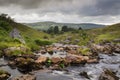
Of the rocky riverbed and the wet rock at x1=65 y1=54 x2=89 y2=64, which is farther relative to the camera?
the wet rock at x1=65 y1=54 x2=89 y2=64

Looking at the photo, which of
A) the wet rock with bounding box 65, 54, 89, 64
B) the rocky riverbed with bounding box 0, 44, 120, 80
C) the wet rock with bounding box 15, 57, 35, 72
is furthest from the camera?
the wet rock with bounding box 65, 54, 89, 64

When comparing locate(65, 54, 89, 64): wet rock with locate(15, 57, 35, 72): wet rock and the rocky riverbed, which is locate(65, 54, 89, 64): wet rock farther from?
locate(15, 57, 35, 72): wet rock

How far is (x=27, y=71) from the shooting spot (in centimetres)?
4503

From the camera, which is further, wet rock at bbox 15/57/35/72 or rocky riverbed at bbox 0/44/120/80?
wet rock at bbox 15/57/35/72

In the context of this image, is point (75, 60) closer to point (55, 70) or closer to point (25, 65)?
point (55, 70)

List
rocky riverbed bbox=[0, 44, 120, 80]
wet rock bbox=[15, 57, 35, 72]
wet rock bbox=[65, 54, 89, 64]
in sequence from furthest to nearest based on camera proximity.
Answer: wet rock bbox=[65, 54, 89, 64], wet rock bbox=[15, 57, 35, 72], rocky riverbed bbox=[0, 44, 120, 80]

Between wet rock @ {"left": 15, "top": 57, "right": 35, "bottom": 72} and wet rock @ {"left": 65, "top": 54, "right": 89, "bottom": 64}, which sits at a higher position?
wet rock @ {"left": 15, "top": 57, "right": 35, "bottom": 72}

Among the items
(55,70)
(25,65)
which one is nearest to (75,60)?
(55,70)

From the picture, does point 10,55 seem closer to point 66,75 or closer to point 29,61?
point 29,61

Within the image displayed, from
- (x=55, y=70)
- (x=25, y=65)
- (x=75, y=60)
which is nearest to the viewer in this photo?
(x=55, y=70)

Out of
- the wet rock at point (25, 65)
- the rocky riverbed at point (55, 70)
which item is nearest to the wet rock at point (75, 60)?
the rocky riverbed at point (55, 70)

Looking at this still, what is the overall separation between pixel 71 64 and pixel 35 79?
2086 centimetres

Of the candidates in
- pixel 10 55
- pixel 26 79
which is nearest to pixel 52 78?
pixel 26 79

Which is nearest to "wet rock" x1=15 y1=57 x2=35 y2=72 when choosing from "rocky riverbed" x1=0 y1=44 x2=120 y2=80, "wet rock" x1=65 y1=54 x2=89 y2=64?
"rocky riverbed" x1=0 y1=44 x2=120 y2=80
